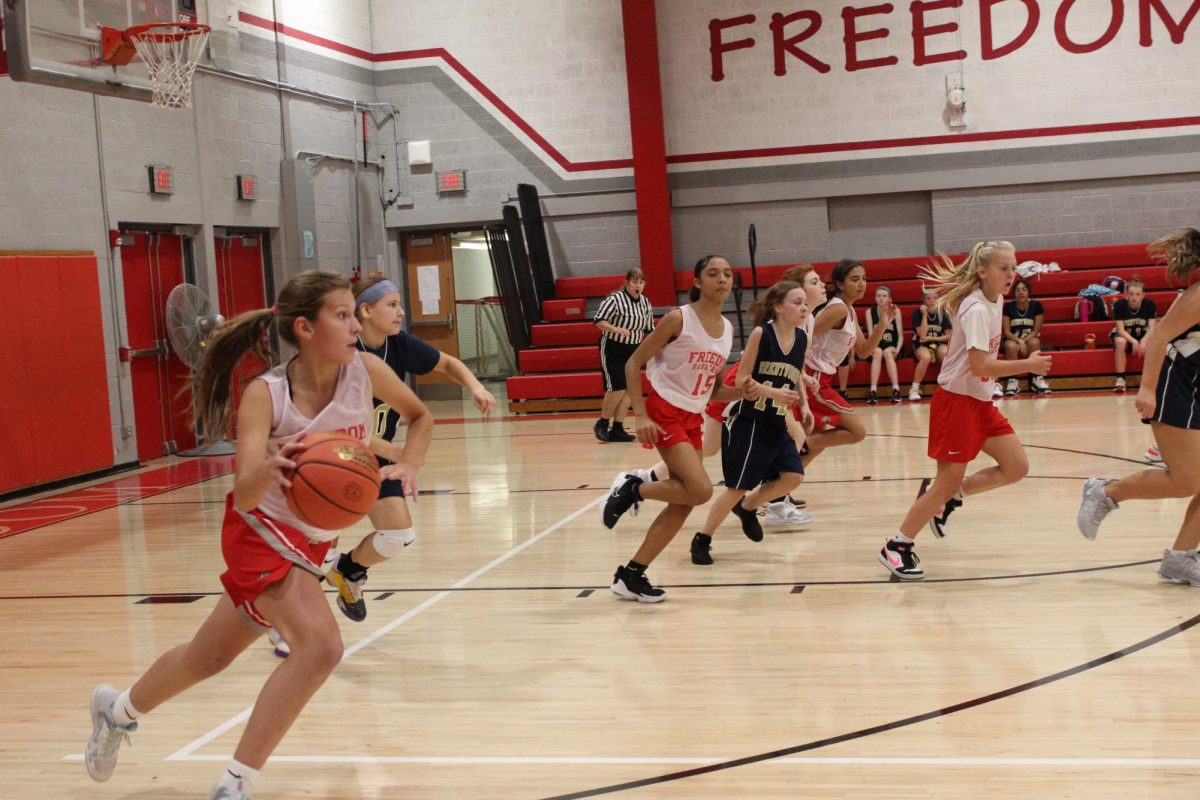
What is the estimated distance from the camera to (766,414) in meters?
5.75

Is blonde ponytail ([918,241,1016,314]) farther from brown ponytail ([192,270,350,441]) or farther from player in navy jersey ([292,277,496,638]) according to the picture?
brown ponytail ([192,270,350,441])

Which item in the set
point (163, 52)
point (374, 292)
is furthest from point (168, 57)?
point (374, 292)

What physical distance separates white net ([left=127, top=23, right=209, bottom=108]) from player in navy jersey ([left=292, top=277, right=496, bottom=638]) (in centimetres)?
525

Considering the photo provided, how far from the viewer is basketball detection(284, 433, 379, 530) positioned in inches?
113

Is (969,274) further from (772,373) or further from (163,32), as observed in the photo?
(163,32)

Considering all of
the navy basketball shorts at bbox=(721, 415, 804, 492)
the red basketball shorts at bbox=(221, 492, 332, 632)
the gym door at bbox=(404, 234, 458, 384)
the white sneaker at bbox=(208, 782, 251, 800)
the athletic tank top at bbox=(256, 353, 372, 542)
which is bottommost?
the white sneaker at bbox=(208, 782, 251, 800)

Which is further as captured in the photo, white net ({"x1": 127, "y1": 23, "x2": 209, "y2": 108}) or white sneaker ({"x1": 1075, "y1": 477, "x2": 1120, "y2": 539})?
white net ({"x1": 127, "y1": 23, "x2": 209, "y2": 108})

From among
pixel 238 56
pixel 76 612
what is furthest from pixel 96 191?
pixel 76 612

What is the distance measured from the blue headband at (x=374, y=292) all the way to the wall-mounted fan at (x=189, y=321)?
246 inches

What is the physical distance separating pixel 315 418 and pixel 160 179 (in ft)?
29.6

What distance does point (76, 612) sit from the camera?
5.57 meters

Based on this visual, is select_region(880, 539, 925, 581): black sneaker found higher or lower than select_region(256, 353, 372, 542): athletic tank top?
lower

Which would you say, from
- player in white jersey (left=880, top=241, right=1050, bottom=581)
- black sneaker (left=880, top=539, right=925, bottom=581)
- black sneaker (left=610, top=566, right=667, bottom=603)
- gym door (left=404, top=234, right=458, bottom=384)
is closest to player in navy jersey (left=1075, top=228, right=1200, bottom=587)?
player in white jersey (left=880, top=241, right=1050, bottom=581)

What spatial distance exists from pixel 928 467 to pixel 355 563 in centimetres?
477
